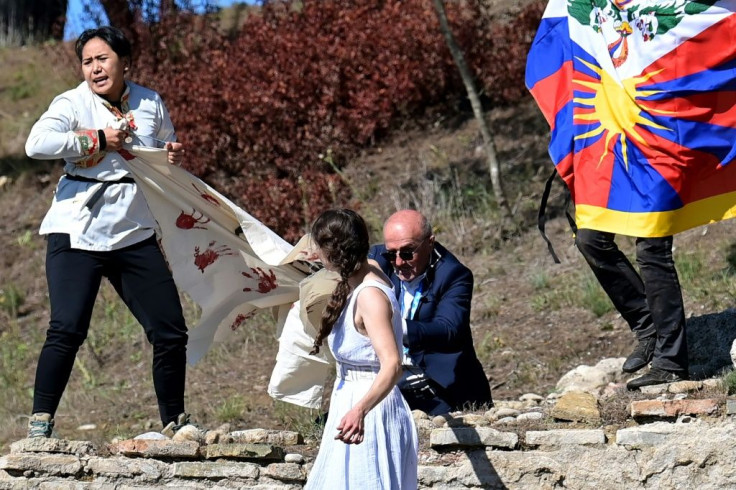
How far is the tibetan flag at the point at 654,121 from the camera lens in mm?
5570

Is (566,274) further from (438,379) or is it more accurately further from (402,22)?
(402,22)

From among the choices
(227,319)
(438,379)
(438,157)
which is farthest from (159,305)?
(438,157)

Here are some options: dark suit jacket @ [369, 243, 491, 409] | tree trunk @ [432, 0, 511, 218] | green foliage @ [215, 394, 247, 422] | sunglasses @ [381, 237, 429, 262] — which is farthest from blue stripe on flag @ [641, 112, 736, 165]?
tree trunk @ [432, 0, 511, 218]

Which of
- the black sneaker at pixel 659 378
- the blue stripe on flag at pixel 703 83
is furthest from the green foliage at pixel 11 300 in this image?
the blue stripe on flag at pixel 703 83

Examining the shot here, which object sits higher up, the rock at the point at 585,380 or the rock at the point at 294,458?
the rock at the point at 585,380

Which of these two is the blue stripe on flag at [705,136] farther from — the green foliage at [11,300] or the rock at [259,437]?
the green foliage at [11,300]

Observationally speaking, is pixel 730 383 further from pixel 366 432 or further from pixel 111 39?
pixel 111 39

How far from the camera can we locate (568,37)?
613 cm

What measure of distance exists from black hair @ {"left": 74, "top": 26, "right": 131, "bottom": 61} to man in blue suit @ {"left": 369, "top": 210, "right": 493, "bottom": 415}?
150 cm

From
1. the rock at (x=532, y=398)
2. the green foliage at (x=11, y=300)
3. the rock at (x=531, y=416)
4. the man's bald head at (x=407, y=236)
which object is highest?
the man's bald head at (x=407, y=236)

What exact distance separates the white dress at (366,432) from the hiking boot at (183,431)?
1.47 metres

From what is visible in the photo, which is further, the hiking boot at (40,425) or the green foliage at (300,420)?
the green foliage at (300,420)

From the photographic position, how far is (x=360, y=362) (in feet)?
14.0

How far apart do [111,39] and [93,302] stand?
124cm
